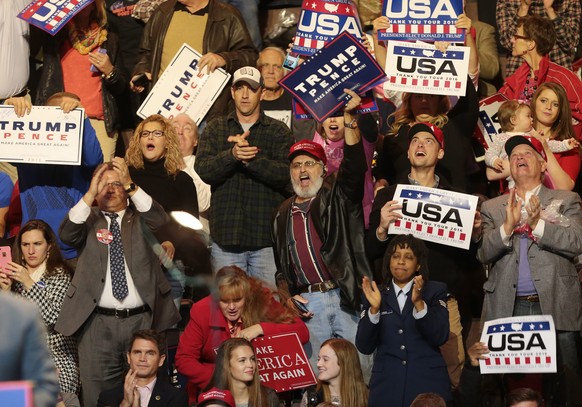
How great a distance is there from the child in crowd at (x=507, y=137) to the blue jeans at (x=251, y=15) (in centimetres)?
260

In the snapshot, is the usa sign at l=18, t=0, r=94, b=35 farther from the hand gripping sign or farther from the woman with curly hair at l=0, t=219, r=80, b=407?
the hand gripping sign

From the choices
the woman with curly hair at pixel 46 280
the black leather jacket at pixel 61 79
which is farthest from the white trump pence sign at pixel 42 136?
the black leather jacket at pixel 61 79

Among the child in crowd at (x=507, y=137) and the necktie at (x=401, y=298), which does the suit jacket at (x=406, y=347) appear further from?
the child in crowd at (x=507, y=137)

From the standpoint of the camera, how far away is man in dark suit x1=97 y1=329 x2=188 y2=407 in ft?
24.9

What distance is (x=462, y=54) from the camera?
8.68 metres

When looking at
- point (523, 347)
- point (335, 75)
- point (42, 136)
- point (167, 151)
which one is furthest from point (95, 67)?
point (523, 347)

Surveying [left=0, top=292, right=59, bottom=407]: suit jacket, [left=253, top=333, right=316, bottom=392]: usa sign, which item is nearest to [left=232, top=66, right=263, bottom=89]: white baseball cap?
[left=253, top=333, right=316, bottom=392]: usa sign

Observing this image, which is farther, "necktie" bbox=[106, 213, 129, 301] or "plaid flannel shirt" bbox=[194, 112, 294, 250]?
"plaid flannel shirt" bbox=[194, 112, 294, 250]

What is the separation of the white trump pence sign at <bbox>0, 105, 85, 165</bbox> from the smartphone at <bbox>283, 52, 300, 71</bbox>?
64.2 inches

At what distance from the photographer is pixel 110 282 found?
801cm

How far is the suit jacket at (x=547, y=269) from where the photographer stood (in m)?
7.77

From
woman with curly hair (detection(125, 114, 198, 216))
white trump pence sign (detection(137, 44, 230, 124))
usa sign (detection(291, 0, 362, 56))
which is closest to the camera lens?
woman with curly hair (detection(125, 114, 198, 216))

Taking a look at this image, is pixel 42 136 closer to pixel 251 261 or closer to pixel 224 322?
pixel 251 261

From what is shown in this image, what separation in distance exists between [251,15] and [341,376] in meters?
4.23
